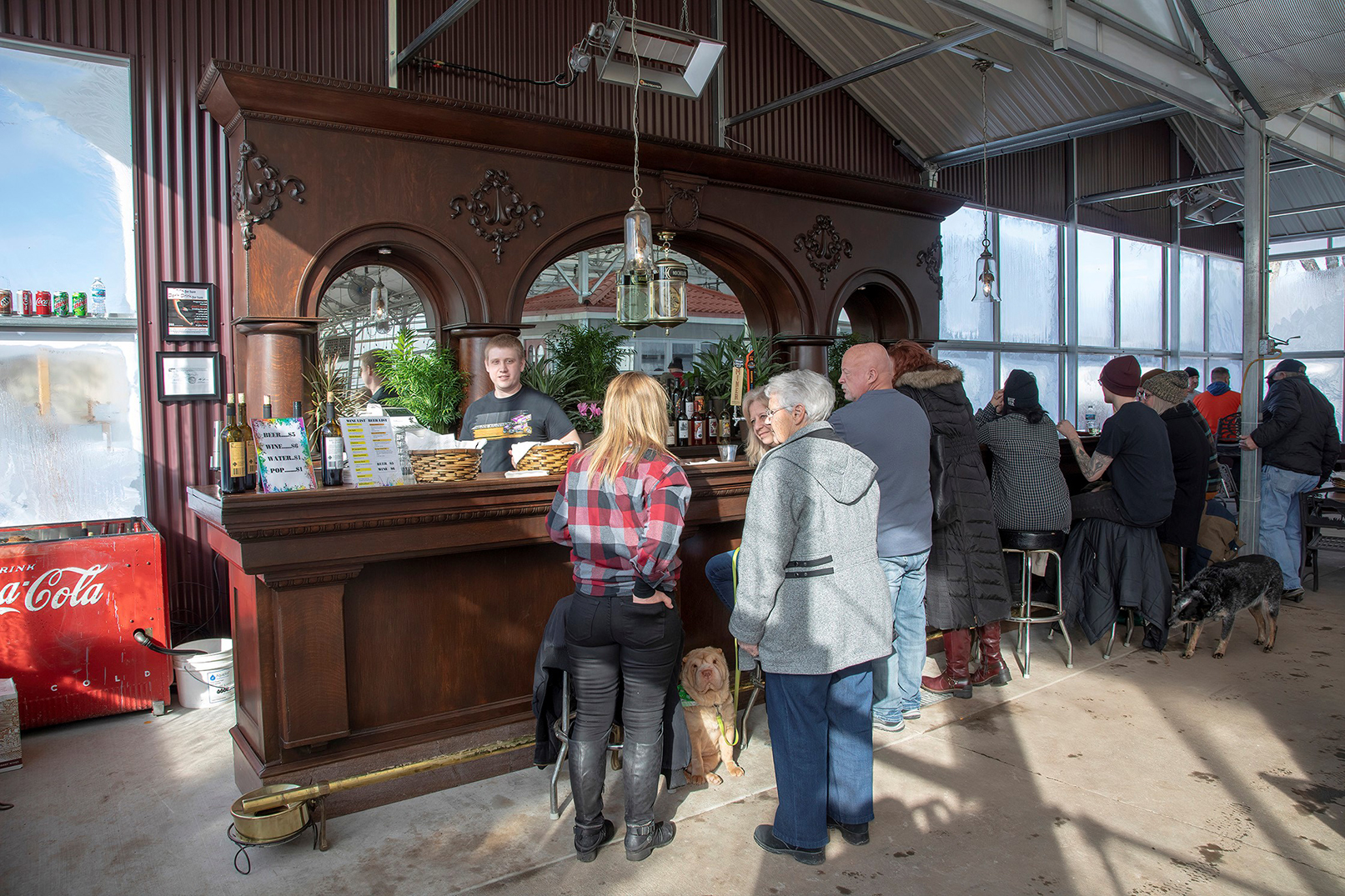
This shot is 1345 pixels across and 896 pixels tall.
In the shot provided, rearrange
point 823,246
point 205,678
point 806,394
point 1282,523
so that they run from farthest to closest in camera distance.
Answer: point 823,246 → point 1282,523 → point 205,678 → point 806,394

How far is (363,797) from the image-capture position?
10.3 feet

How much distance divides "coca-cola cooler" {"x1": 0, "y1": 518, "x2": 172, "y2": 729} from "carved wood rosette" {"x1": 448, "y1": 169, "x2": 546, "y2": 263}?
250 centimetres

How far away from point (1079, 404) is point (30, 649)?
38.7 feet

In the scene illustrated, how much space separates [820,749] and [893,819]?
597 millimetres

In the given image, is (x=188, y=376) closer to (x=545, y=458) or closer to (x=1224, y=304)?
(x=545, y=458)

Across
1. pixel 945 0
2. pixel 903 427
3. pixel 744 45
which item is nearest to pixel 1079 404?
pixel 744 45

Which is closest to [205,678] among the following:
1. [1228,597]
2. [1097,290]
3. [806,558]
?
[806,558]

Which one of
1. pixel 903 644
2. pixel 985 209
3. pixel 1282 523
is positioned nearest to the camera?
Answer: pixel 903 644

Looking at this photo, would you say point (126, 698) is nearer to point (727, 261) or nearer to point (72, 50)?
point (72, 50)

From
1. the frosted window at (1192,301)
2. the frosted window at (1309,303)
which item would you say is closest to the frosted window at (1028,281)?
the frosted window at (1192,301)

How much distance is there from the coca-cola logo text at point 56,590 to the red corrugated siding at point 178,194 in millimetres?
838

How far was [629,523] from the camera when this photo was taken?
2660mm

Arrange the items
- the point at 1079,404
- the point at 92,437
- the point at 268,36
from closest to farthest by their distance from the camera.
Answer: the point at 92,437 < the point at 268,36 < the point at 1079,404

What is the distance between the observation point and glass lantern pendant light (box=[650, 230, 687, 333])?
368 centimetres
